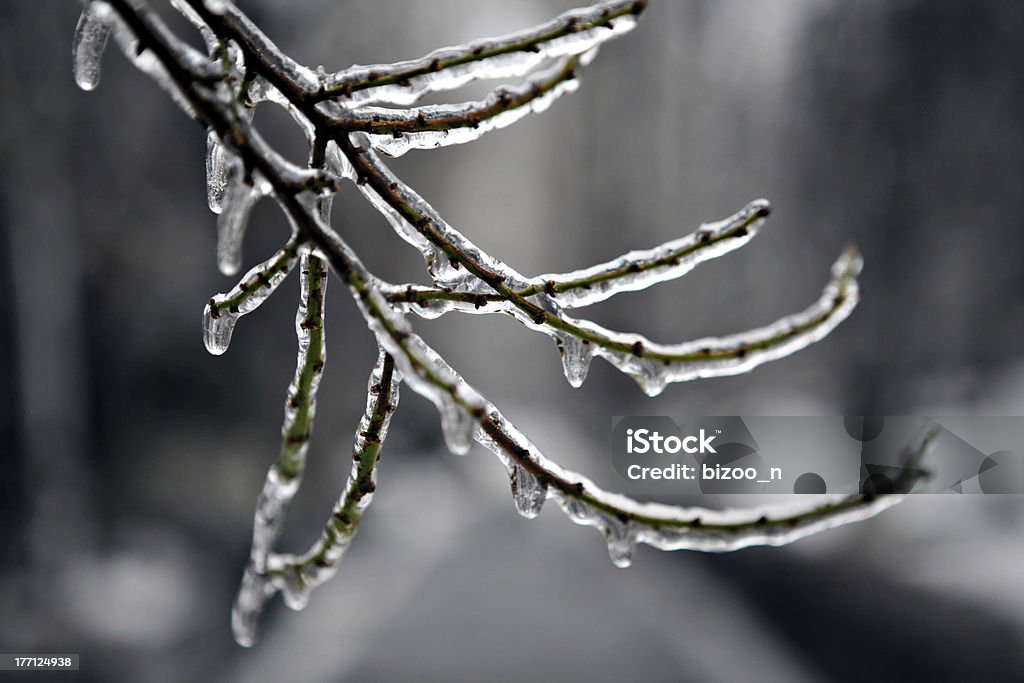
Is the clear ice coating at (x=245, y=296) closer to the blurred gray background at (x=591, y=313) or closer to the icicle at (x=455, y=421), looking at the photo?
the icicle at (x=455, y=421)

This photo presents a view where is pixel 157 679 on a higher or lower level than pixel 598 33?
lower

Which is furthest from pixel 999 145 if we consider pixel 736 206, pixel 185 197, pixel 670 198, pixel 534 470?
pixel 185 197

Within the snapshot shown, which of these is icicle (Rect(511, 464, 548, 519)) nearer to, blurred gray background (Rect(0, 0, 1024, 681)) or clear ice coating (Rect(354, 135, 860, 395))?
clear ice coating (Rect(354, 135, 860, 395))

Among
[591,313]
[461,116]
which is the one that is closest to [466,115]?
[461,116]

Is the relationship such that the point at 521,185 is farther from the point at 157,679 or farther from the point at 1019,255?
the point at 157,679

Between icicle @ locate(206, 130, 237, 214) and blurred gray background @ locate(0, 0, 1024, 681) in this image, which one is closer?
icicle @ locate(206, 130, 237, 214)

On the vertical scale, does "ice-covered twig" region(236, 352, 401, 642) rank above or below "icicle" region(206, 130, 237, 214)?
below

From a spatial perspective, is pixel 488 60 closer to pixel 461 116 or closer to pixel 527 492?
pixel 461 116

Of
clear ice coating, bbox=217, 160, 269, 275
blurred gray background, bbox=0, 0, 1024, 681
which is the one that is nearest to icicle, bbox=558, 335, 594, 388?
clear ice coating, bbox=217, 160, 269, 275
